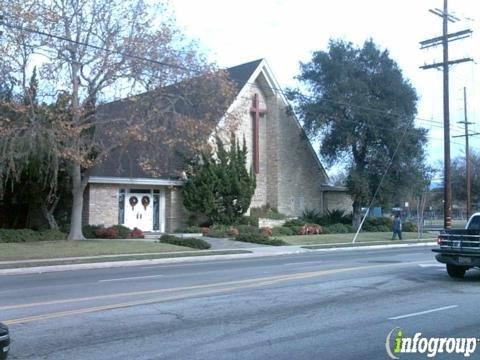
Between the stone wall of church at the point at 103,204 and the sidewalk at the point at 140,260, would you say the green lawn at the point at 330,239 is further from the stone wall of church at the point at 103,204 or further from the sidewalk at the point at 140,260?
the stone wall of church at the point at 103,204

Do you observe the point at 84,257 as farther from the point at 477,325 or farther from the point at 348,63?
the point at 348,63

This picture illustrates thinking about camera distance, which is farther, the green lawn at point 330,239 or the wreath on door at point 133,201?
the wreath on door at point 133,201

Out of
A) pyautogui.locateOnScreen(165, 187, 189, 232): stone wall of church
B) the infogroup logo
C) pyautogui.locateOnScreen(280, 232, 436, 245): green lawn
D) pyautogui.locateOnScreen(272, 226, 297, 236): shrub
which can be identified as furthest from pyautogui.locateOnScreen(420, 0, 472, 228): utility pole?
Result: the infogroup logo

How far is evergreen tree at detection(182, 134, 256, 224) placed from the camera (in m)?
33.5

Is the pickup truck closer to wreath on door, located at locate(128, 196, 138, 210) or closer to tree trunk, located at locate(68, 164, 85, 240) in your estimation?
tree trunk, located at locate(68, 164, 85, 240)

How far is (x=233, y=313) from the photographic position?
383 inches

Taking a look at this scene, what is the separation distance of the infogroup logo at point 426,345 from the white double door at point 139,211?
26.6 m

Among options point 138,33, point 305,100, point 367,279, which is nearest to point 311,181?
point 305,100

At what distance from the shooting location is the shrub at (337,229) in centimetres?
3809

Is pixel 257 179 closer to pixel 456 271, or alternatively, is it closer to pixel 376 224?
pixel 376 224

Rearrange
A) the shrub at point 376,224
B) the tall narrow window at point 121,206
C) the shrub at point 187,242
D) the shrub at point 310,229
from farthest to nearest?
the shrub at point 376,224 < the shrub at point 310,229 < the tall narrow window at point 121,206 < the shrub at point 187,242

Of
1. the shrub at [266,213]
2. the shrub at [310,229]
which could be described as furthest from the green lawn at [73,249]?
the shrub at [266,213]

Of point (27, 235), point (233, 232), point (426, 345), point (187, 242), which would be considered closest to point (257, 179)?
point (233, 232)

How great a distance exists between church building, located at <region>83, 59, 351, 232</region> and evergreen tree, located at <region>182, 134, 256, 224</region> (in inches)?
49.7
